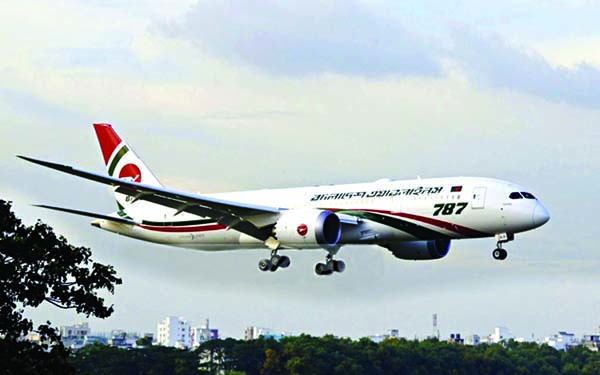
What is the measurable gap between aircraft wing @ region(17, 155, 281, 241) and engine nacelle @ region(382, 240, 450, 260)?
8875 mm

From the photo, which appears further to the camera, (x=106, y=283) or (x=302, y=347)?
(x=302, y=347)

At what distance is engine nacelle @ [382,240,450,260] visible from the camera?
85.3 meters

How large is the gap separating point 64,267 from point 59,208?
2160cm

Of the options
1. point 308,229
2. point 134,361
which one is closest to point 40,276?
point 308,229

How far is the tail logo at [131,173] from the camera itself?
95831mm

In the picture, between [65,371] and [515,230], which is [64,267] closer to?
[65,371]

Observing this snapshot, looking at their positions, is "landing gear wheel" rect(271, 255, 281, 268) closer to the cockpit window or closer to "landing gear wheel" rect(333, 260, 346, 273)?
"landing gear wheel" rect(333, 260, 346, 273)

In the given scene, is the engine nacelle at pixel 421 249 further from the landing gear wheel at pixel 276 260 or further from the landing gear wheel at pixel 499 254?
the landing gear wheel at pixel 499 254

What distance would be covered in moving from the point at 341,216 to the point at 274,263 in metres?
4.84

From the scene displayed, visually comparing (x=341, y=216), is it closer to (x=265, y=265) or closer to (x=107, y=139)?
(x=265, y=265)

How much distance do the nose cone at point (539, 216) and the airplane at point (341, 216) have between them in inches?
1.9

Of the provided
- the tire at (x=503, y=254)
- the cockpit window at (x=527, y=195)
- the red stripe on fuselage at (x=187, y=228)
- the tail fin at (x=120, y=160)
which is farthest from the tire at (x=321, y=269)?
the tail fin at (x=120, y=160)

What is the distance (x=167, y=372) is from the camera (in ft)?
567

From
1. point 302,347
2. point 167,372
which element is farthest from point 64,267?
point 302,347
